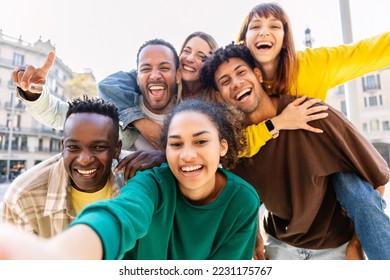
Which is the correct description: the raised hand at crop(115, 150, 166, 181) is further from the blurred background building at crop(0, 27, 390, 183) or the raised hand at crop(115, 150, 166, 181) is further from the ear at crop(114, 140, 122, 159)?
the blurred background building at crop(0, 27, 390, 183)

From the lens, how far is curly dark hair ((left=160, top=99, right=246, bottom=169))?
2.56 ft

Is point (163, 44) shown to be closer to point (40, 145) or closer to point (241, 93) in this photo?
point (241, 93)

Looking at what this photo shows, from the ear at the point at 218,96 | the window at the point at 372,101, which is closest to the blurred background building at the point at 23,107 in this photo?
Result: the ear at the point at 218,96

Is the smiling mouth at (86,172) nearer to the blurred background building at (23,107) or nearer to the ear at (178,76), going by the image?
the blurred background building at (23,107)

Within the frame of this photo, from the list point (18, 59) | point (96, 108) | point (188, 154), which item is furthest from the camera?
point (18, 59)

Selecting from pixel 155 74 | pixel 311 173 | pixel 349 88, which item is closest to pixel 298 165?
pixel 311 173

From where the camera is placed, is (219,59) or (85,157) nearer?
(85,157)

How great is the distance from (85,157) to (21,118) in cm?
31

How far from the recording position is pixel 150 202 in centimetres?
61

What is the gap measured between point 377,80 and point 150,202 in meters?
0.87

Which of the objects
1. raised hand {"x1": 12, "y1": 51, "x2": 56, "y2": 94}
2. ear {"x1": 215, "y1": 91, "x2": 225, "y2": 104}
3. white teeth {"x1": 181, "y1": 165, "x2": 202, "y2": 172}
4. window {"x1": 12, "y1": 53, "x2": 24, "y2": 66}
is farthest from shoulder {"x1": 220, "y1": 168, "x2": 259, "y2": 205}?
window {"x1": 12, "y1": 53, "x2": 24, "y2": 66}

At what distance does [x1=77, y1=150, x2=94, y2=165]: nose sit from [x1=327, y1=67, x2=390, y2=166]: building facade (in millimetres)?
770

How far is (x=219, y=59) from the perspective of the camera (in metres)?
0.86

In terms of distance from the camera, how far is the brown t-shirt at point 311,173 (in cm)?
82
